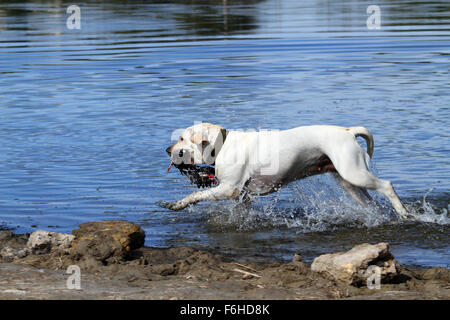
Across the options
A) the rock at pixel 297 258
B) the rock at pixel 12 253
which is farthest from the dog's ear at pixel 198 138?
the rock at pixel 12 253

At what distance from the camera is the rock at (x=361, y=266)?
5.86 metres

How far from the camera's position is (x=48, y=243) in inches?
282

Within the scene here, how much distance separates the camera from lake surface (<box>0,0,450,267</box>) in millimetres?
8234

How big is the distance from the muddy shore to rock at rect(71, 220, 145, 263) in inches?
2.6

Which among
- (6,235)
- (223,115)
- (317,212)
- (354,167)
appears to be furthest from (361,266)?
(223,115)

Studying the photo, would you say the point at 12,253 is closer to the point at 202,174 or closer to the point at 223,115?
the point at 202,174

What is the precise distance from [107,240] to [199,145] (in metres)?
1.57

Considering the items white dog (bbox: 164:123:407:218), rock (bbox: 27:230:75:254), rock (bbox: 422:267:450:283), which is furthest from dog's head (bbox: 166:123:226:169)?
rock (bbox: 422:267:450:283)

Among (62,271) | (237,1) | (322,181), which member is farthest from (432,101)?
(237,1)

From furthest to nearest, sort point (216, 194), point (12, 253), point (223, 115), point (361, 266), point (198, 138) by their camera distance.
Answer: point (223, 115), point (216, 194), point (198, 138), point (12, 253), point (361, 266)

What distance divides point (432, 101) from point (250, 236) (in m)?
7.25

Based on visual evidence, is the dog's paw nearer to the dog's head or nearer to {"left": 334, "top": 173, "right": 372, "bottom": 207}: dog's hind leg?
the dog's head

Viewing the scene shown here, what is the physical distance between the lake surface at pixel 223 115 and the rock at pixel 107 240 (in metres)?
0.60
